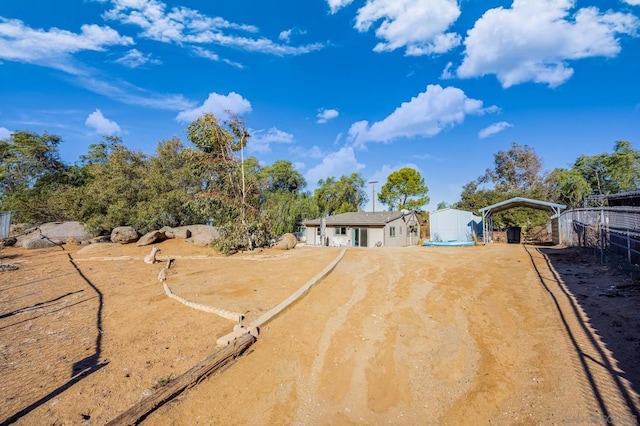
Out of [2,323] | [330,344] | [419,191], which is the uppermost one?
[419,191]

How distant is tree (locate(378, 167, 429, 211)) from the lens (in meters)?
39.5

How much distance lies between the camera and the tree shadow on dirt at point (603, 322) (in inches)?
145

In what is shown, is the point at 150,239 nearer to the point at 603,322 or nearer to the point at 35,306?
the point at 35,306

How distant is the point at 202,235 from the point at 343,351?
1551 cm

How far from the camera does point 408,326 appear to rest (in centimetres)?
600

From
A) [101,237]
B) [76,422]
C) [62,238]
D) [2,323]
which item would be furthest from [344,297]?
[62,238]

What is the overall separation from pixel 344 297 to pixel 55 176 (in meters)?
35.0

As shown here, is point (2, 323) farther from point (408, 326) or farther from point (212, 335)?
point (408, 326)

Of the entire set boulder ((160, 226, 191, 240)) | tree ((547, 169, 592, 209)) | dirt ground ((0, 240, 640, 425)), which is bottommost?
dirt ground ((0, 240, 640, 425))

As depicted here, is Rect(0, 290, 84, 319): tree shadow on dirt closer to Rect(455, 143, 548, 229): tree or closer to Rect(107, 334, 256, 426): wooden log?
Rect(107, 334, 256, 426): wooden log

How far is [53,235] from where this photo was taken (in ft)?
63.8

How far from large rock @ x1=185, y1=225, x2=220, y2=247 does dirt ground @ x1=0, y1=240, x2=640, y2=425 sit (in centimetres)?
868

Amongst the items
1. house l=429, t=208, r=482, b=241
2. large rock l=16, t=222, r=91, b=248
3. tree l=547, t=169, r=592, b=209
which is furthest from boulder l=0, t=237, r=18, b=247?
tree l=547, t=169, r=592, b=209

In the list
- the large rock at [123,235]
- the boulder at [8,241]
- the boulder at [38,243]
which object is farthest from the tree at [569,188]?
the boulder at [8,241]
